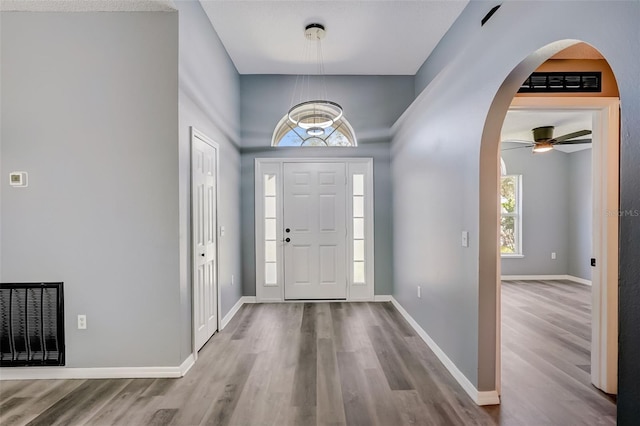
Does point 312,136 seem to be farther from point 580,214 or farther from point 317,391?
point 580,214

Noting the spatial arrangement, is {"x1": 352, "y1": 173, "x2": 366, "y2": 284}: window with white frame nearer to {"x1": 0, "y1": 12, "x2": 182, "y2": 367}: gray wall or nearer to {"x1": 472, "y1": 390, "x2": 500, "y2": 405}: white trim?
{"x1": 472, "y1": 390, "x2": 500, "y2": 405}: white trim

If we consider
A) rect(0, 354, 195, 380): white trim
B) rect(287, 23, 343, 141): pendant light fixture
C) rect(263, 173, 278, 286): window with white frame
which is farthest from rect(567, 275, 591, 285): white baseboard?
rect(0, 354, 195, 380): white trim

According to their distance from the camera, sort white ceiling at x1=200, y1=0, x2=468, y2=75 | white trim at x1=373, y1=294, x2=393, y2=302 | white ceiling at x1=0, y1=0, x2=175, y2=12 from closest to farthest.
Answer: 1. white ceiling at x1=0, y1=0, x2=175, y2=12
2. white ceiling at x1=200, y1=0, x2=468, y2=75
3. white trim at x1=373, y1=294, x2=393, y2=302

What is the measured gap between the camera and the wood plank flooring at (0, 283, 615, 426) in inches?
79.4

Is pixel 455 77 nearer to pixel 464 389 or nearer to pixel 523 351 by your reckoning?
pixel 464 389

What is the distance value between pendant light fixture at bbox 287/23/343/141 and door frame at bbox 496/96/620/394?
6.58 feet

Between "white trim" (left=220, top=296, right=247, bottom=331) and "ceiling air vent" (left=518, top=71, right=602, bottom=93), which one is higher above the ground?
"ceiling air vent" (left=518, top=71, right=602, bottom=93)

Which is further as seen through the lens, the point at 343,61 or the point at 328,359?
the point at 343,61

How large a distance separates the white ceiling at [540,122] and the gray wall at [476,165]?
6.02 feet

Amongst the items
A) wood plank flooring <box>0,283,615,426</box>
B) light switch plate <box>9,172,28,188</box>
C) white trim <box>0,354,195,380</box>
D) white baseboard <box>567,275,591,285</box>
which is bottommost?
white baseboard <box>567,275,591,285</box>

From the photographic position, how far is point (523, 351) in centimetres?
299

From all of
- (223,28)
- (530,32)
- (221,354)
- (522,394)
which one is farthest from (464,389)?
(223,28)

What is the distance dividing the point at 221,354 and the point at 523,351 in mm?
2928

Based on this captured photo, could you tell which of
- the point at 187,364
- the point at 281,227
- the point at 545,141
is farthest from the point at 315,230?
the point at 545,141
